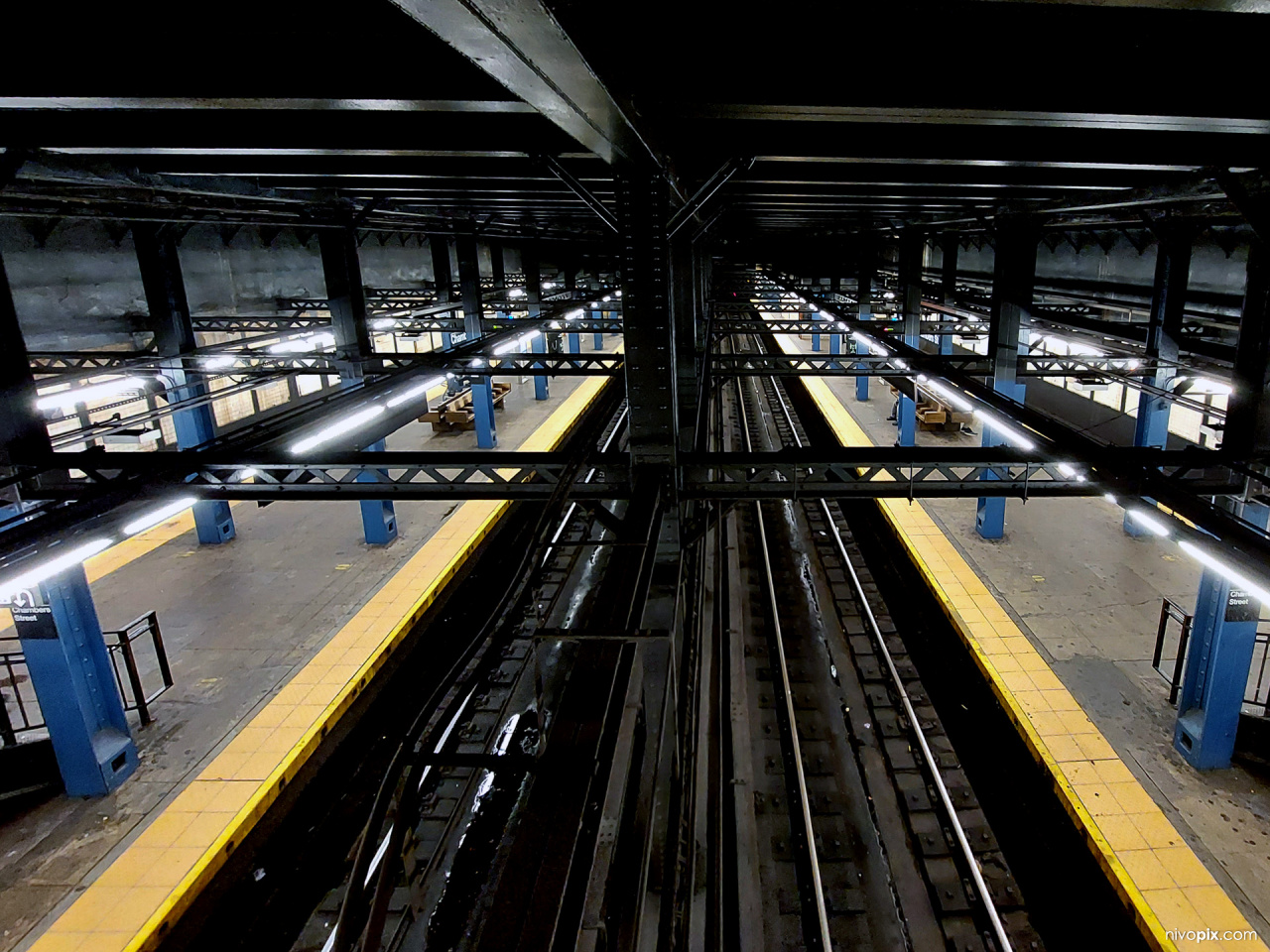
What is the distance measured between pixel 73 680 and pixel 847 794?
801cm

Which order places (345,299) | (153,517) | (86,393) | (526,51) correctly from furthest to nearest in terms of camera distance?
(345,299)
(86,393)
(153,517)
(526,51)

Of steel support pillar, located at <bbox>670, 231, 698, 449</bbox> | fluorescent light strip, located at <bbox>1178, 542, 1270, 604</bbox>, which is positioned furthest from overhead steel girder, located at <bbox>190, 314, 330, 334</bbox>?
fluorescent light strip, located at <bbox>1178, 542, 1270, 604</bbox>

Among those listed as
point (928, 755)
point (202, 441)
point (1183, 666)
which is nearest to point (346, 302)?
point (202, 441)

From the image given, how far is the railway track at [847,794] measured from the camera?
6121 millimetres

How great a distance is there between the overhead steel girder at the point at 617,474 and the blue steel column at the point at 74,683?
2.23 meters

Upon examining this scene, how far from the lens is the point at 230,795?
729cm

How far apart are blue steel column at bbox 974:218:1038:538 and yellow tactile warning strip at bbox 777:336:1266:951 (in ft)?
7.29

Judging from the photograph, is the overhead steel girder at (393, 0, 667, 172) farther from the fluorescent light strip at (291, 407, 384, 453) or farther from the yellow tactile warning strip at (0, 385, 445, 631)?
the yellow tactile warning strip at (0, 385, 445, 631)

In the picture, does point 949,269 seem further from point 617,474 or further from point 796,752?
point 617,474

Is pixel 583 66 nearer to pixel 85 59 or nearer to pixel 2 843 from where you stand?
pixel 85 59

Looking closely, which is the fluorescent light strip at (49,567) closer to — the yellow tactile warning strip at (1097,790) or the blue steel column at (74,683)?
the blue steel column at (74,683)

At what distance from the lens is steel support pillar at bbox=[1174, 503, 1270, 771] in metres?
7.11

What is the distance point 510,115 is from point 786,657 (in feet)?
25.2

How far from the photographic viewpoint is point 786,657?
9734mm
